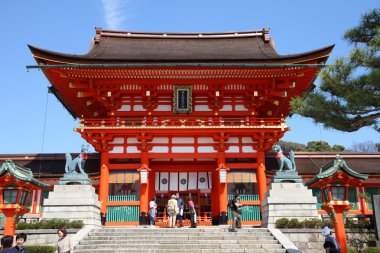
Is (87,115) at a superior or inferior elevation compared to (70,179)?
superior

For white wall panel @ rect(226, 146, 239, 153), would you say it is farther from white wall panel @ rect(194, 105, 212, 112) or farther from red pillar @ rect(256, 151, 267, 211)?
white wall panel @ rect(194, 105, 212, 112)

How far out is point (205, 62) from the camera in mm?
18172

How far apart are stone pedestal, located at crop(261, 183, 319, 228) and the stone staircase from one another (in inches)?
55.6

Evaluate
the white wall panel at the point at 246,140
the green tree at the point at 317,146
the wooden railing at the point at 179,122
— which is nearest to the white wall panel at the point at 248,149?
the white wall panel at the point at 246,140

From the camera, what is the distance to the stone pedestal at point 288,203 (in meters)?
15.0

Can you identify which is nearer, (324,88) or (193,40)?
(324,88)

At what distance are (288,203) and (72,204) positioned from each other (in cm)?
913

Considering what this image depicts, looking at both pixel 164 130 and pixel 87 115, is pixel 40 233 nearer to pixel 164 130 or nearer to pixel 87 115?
pixel 164 130

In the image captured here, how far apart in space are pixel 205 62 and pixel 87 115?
9.99 metres

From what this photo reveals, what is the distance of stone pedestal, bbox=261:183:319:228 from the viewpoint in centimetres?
1505

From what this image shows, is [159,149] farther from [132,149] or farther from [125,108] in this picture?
[125,108]

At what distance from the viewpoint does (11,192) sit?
41.1 ft

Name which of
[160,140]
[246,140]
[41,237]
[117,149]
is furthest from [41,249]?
[246,140]

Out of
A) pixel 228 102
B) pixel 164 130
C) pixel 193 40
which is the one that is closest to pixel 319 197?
pixel 228 102
